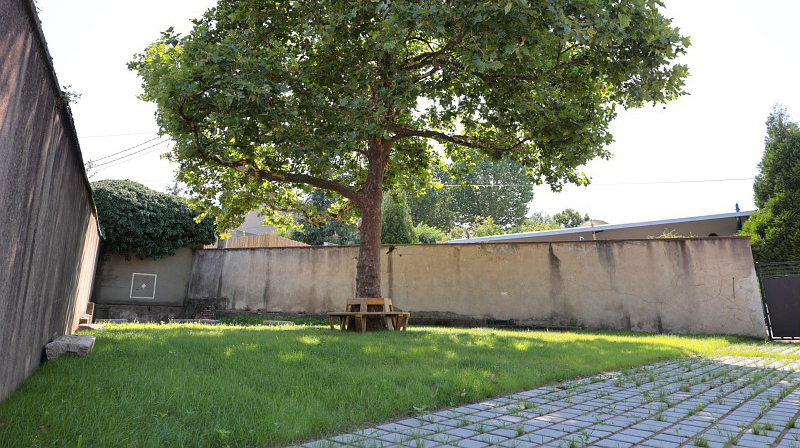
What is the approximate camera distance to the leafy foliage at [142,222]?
17.9 meters

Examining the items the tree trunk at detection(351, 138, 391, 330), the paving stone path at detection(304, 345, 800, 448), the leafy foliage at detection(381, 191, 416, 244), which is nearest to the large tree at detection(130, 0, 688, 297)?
the tree trunk at detection(351, 138, 391, 330)

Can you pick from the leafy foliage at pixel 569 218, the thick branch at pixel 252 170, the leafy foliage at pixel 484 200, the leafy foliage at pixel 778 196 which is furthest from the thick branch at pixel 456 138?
the leafy foliage at pixel 569 218

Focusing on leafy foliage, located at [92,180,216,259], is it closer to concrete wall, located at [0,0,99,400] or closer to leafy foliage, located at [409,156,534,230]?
concrete wall, located at [0,0,99,400]

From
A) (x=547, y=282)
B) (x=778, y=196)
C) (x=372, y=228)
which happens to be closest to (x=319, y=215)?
(x=372, y=228)

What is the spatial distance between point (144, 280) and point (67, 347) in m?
15.5

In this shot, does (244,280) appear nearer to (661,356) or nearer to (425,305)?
(425,305)

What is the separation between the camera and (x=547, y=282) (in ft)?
49.8

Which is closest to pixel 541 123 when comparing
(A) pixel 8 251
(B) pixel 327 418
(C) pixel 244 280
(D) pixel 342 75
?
(D) pixel 342 75

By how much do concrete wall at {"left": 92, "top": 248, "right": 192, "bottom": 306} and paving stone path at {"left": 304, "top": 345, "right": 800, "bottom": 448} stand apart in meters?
18.2

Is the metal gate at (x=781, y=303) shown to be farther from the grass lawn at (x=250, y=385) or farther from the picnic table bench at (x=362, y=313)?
the picnic table bench at (x=362, y=313)

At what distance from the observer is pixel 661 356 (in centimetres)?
786

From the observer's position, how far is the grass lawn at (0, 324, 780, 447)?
3061mm

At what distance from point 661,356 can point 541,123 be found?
4821 millimetres

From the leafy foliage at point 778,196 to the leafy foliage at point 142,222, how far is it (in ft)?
71.3
